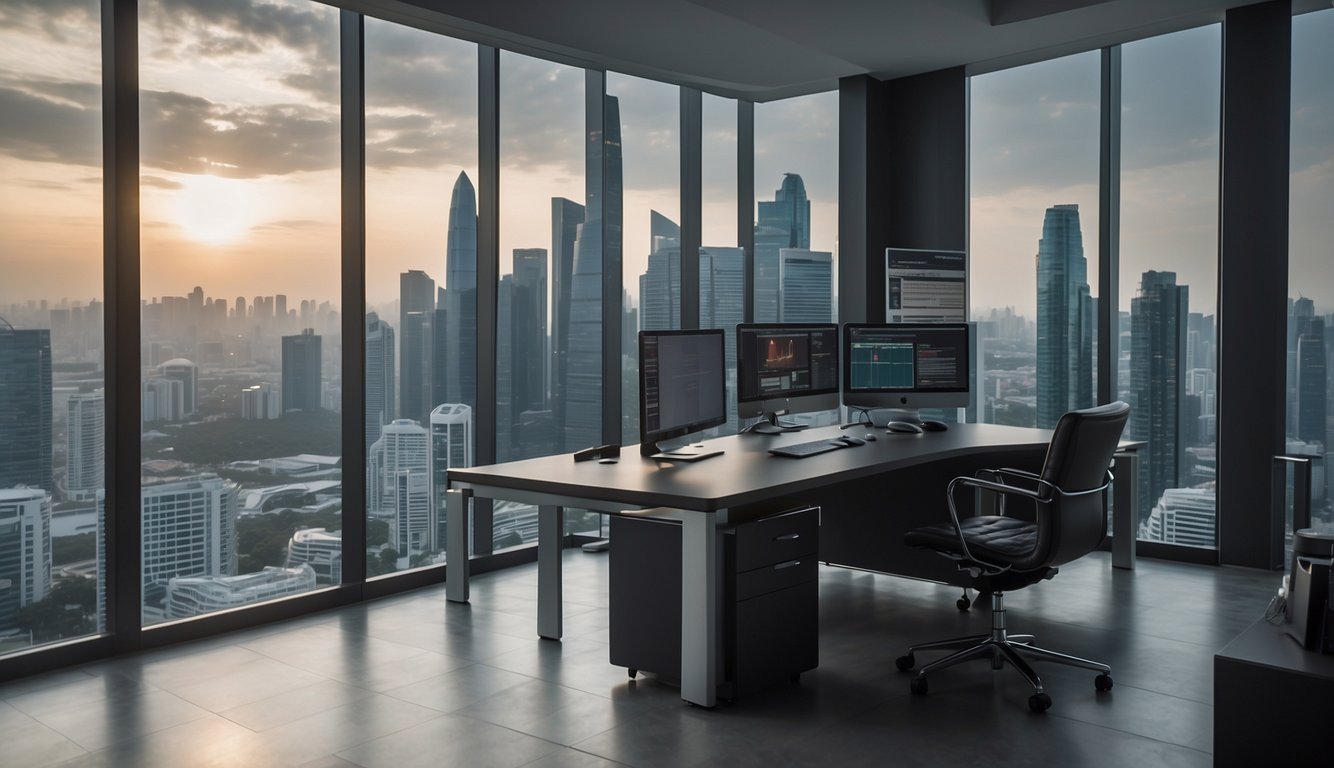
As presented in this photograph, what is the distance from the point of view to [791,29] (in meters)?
5.51

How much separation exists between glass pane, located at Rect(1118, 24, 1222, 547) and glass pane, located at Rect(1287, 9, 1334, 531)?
401 millimetres

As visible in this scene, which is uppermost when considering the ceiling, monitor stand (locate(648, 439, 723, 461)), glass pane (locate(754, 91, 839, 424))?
the ceiling

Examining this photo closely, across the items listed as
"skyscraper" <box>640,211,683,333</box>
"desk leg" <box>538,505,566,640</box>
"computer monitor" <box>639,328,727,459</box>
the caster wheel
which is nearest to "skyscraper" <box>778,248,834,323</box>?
"skyscraper" <box>640,211,683,333</box>

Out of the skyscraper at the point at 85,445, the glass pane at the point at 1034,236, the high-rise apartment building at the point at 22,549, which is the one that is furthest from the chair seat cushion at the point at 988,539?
the high-rise apartment building at the point at 22,549

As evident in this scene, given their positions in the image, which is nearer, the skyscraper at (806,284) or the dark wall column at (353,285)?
the dark wall column at (353,285)

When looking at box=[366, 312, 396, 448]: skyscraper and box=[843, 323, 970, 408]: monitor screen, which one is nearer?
box=[366, 312, 396, 448]: skyscraper

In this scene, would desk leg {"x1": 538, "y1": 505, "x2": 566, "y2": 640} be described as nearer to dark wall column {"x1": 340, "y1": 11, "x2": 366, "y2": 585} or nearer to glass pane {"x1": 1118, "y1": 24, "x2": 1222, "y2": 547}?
dark wall column {"x1": 340, "y1": 11, "x2": 366, "y2": 585}

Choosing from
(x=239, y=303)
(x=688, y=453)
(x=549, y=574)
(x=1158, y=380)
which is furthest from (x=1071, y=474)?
(x=239, y=303)

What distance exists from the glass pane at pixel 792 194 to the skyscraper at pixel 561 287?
5.20 feet

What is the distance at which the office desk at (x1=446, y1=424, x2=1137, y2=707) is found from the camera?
334 centimetres

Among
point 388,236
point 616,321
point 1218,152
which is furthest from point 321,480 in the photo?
point 1218,152

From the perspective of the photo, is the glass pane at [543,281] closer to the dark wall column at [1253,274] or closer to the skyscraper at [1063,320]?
the skyscraper at [1063,320]

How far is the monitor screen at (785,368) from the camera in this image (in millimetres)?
4641

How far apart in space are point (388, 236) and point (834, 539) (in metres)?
2.90
